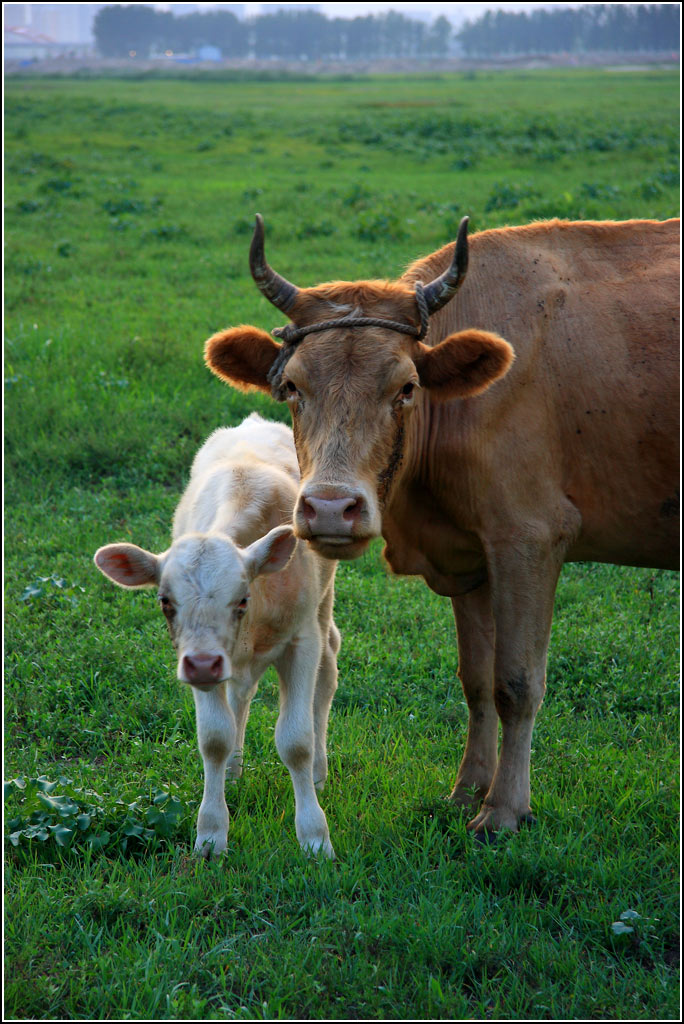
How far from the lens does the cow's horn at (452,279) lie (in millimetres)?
4059

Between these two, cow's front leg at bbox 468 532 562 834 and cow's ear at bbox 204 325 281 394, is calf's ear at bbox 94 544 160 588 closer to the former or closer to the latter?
cow's ear at bbox 204 325 281 394

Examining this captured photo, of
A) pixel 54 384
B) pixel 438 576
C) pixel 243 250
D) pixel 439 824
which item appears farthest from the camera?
pixel 243 250

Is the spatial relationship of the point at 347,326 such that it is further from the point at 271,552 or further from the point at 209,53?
the point at 209,53

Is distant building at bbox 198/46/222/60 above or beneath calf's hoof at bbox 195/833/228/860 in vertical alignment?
above

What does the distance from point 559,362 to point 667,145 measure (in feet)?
72.3

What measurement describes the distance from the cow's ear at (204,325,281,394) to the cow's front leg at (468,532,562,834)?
1.39 meters

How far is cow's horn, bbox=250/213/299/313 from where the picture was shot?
13.4ft

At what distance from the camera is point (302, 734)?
454 cm

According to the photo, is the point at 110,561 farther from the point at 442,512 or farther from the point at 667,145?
the point at 667,145

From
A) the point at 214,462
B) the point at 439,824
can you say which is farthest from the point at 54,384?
the point at 439,824

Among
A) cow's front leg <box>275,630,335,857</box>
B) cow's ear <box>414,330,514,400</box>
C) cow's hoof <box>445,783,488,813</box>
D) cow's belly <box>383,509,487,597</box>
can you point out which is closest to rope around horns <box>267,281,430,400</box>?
cow's ear <box>414,330,514,400</box>

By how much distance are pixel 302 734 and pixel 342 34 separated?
249ft

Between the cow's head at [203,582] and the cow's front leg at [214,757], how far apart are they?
1.70ft

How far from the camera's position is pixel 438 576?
5016 millimetres
